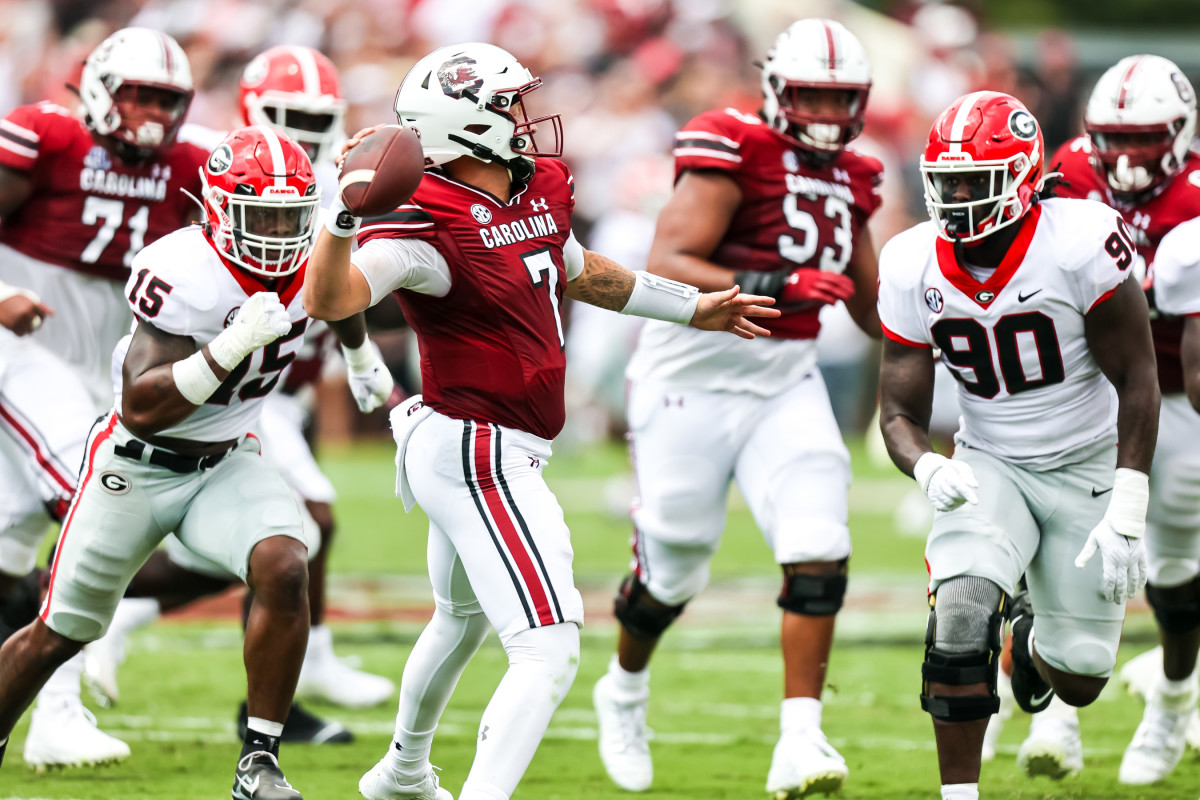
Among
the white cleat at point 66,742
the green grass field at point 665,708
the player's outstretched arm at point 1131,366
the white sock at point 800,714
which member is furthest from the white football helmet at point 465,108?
the white cleat at point 66,742

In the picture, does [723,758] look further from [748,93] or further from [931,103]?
[931,103]

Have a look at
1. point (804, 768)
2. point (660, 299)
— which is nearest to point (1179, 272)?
point (660, 299)

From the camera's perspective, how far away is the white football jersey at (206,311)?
14.7 ft

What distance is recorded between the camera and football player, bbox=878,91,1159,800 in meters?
4.37

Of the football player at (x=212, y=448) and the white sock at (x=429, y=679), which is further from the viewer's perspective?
the white sock at (x=429, y=679)

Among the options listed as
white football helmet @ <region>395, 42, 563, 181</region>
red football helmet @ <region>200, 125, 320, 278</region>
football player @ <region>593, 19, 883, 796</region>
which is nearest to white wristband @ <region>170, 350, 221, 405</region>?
red football helmet @ <region>200, 125, 320, 278</region>

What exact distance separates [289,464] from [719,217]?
1972 mm

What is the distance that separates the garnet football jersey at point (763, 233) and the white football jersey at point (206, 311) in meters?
1.57

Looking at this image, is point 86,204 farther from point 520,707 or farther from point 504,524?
point 520,707

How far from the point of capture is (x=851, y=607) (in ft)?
28.4

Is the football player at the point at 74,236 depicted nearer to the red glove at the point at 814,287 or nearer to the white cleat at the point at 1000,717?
the red glove at the point at 814,287

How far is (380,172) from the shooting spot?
386 cm

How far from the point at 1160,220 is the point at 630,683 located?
240 centimetres

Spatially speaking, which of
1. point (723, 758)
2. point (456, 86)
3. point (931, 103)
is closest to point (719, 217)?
point (456, 86)
